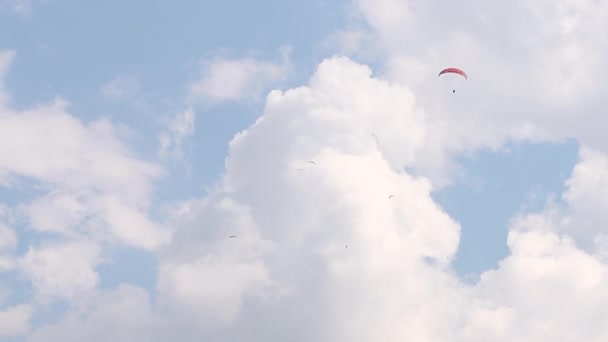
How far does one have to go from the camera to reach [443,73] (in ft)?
586
